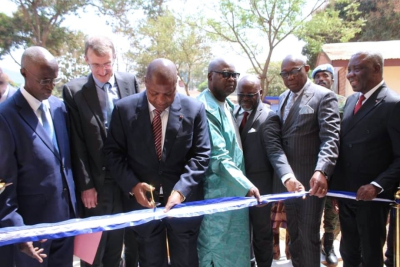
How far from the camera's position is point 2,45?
22.4 meters

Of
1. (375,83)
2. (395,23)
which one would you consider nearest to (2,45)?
(375,83)

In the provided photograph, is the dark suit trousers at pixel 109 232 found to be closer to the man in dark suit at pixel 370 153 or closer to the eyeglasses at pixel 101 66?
the eyeglasses at pixel 101 66

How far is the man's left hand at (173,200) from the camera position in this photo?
2.56 m

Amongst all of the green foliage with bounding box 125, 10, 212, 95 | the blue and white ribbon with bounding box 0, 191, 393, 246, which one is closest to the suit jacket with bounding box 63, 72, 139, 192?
the blue and white ribbon with bounding box 0, 191, 393, 246

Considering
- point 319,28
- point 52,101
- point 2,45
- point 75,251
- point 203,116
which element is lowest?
point 75,251

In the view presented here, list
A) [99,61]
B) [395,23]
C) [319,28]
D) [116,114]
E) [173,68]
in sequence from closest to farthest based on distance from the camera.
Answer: [173,68] → [116,114] → [99,61] → [319,28] → [395,23]

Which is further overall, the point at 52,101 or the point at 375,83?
the point at 375,83

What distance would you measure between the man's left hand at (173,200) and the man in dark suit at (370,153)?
1.63 meters

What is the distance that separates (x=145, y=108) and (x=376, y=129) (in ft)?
6.82

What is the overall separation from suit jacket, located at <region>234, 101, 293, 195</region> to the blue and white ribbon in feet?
1.47

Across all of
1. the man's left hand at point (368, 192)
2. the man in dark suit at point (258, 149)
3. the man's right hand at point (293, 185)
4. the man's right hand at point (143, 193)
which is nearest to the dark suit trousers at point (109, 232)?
the man's right hand at point (143, 193)

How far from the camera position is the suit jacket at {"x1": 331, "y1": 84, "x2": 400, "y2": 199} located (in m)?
2.91

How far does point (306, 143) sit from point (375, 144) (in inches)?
23.7

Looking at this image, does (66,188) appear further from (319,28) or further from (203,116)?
(319,28)
